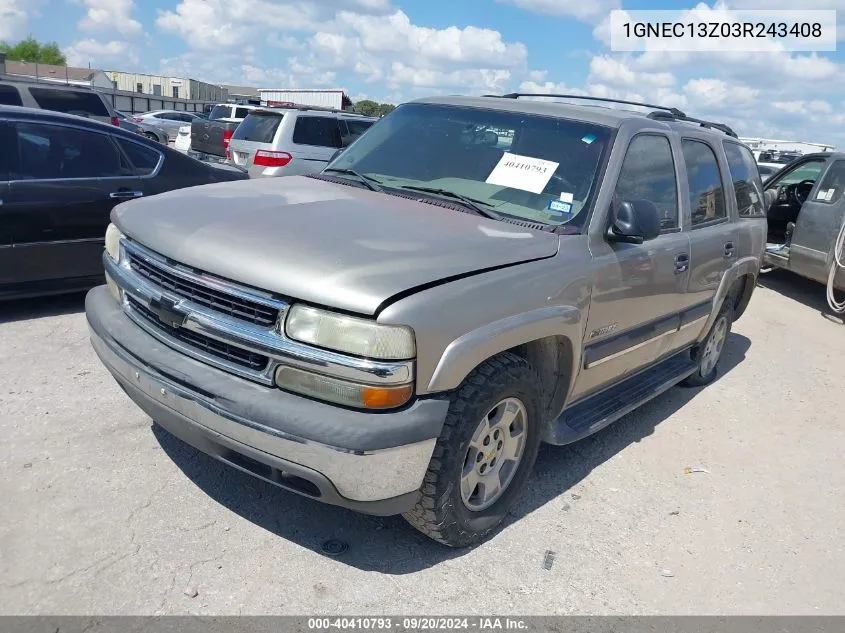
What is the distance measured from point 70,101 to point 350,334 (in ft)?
45.2

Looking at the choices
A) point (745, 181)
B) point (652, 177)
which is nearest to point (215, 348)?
point (652, 177)

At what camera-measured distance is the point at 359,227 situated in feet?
9.99

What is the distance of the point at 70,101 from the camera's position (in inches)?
546

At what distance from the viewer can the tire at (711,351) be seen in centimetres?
541

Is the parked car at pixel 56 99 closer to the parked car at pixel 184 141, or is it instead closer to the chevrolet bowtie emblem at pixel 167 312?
the parked car at pixel 184 141

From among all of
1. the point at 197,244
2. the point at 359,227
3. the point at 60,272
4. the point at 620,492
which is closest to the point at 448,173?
the point at 359,227

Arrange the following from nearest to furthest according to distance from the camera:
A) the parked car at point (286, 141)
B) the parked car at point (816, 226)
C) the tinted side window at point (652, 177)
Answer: the tinted side window at point (652, 177)
the parked car at point (816, 226)
the parked car at point (286, 141)

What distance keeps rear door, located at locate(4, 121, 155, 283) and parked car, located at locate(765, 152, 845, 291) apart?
7.75m

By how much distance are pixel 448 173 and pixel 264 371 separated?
1722 mm

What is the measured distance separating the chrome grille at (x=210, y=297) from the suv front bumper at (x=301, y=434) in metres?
0.24

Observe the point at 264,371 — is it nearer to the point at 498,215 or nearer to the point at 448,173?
the point at 498,215

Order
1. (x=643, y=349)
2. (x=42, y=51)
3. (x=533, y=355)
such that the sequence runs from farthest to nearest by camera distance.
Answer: (x=42, y=51) < (x=643, y=349) < (x=533, y=355)

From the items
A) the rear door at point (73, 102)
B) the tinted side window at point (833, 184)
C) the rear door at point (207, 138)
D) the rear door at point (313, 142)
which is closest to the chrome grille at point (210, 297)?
the tinted side window at point (833, 184)

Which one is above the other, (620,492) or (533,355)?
(533,355)
